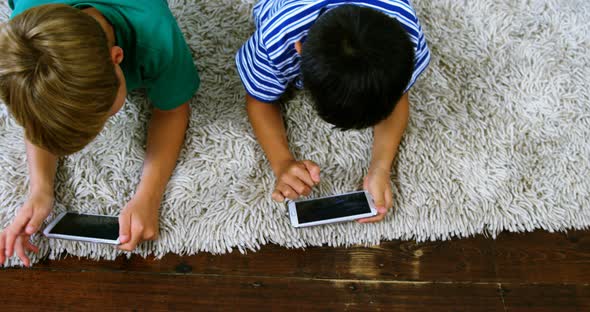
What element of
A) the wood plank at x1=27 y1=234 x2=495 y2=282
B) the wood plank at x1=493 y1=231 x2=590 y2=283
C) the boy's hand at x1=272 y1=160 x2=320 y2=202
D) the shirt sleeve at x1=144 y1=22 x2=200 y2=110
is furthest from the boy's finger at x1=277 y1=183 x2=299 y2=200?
the wood plank at x1=493 y1=231 x2=590 y2=283

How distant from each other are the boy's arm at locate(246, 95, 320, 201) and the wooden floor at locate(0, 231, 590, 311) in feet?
0.38

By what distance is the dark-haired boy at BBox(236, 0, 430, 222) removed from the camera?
0.51m

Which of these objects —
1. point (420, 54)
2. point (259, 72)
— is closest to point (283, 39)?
point (259, 72)

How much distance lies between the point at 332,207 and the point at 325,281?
122 mm

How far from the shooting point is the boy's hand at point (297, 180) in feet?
2.40

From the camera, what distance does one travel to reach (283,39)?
2.07ft

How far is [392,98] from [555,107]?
473mm

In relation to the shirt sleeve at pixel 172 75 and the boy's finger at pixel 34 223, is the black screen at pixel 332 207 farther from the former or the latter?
the boy's finger at pixel 34 223

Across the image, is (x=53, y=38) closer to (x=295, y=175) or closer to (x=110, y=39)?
(x=110, y=39)

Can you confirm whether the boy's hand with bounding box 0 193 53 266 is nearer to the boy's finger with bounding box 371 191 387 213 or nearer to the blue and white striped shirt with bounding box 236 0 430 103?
the blue and white striped shirt with bounding box 236 0 430 103

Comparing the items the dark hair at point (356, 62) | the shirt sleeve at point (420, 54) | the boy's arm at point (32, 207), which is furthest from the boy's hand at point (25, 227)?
the shirt sleeve at point (420, 54)

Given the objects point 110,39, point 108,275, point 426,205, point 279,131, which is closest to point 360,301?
point 426,205

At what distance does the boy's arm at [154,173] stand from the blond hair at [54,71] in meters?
0.22

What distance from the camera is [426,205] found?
2.60ft
